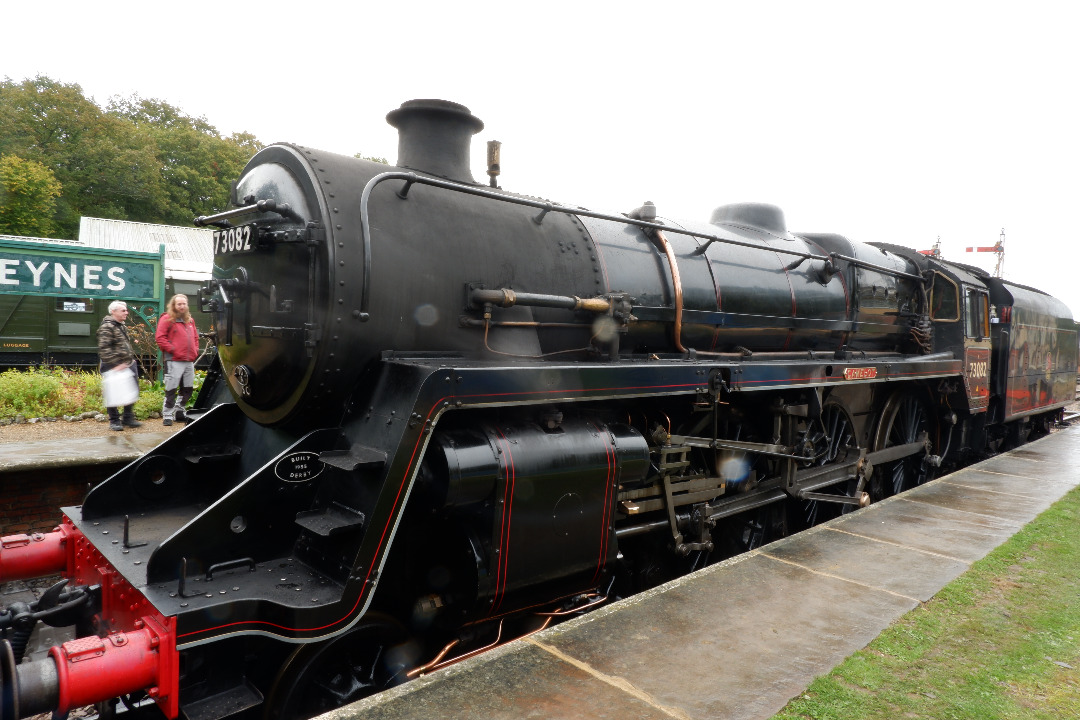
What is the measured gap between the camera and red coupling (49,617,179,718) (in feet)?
7.41

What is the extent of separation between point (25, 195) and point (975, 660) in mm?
36610

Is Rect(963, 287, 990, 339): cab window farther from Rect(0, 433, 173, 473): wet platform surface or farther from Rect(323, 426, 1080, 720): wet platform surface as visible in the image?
Rect(0, 433, 173, 473): wet platform surface

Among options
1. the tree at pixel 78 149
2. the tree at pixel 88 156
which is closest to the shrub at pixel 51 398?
the tree at pixel 88 156

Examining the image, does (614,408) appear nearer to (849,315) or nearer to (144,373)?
(849,315)

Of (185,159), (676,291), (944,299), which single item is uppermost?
(185,159)

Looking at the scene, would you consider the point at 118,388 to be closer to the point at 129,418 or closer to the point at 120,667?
the point at 129,418

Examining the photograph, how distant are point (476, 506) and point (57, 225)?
123 feet

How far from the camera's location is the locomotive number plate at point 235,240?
11.0 ft

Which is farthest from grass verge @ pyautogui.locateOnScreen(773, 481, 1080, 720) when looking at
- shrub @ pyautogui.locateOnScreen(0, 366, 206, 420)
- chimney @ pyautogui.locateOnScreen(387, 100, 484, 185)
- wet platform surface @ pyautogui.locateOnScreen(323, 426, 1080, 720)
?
shrub @ pyautogui.locateOnScreen(0, 366, 206, 420)

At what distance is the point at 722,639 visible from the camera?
3.21m

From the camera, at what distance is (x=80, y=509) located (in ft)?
11.8

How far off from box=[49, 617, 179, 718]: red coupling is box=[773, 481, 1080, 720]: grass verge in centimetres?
225

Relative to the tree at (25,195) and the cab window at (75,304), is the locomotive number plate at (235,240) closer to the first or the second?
the cab window at (75,304)

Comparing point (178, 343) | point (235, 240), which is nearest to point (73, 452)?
point (178, 343)
